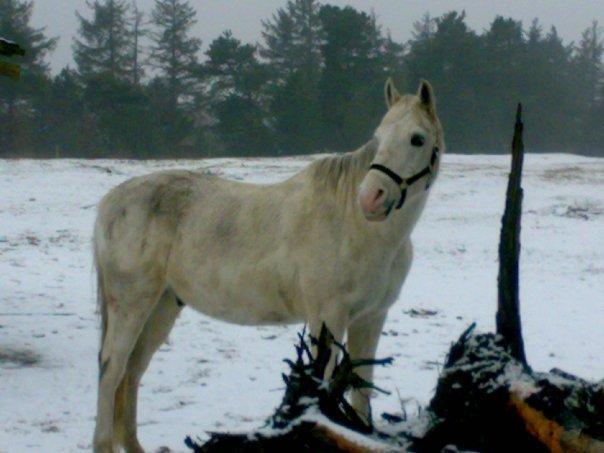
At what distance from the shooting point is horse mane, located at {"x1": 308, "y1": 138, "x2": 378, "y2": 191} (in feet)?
12.9

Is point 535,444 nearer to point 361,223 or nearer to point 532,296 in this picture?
point 361,223

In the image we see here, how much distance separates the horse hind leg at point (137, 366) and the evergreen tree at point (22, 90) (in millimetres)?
30032

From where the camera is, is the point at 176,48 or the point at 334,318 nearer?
the point at 334,318

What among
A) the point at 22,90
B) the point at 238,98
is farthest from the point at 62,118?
the point at 238,98

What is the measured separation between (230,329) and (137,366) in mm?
2670

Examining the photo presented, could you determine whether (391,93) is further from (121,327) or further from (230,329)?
(230,329)

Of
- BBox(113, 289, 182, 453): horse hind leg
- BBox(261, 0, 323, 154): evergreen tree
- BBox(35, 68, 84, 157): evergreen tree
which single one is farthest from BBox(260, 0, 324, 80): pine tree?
BBox(113, 289, 182, 453): horse hind leg

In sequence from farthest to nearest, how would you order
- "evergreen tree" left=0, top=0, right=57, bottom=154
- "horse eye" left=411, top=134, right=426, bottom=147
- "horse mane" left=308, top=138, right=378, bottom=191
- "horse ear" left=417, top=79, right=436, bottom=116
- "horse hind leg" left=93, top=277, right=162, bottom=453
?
1. "evergreen tree" left=0, top=0, right=57, bottom=154
2. "horse hind leg" left=93, top=277, right=162, bottom=453
3. "horse mane" left=308, top=138, right=378, bottom=191
4. "horse ear" left=417, top=79, right=436, bottom=116
5. "horse eye" left=411, top=134, right=426, bottom=147

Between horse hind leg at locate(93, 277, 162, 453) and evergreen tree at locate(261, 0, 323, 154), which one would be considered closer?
horse hind leg at locate(93, 277, 162, 453)

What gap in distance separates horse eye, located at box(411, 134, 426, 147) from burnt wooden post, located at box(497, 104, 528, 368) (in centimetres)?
205

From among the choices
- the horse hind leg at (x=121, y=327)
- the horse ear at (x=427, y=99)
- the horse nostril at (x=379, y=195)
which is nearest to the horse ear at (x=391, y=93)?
the horse ear at (x=427, y=99)

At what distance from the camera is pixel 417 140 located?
3672mm

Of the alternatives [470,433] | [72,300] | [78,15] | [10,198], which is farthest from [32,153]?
[470,433]

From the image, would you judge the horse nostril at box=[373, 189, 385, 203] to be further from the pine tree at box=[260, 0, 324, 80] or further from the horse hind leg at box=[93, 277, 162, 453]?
the pine tree at box=[260, 0, 324, 80]
